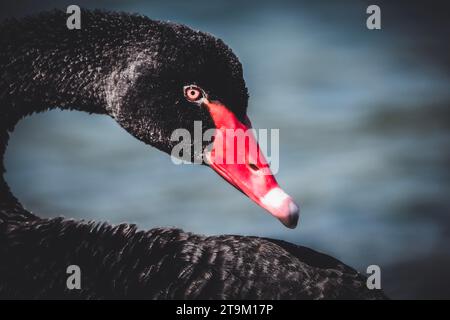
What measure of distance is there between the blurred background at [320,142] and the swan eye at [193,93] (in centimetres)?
204

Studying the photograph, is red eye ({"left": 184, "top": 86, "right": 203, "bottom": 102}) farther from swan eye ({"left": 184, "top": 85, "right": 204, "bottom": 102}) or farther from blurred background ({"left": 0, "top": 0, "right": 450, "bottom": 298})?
blurred background ({"left": 0, "top": 0, "right": 450, "bottom": 298})

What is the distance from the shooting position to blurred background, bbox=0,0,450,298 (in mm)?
4656

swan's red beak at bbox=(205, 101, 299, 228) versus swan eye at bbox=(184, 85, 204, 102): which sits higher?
swan eye at bbox=(184, 85, 204, 102)

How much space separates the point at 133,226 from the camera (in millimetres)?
2430

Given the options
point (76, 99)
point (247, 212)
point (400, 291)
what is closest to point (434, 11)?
point (247, 212)

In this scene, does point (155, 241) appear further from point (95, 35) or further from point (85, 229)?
point (95, 35)

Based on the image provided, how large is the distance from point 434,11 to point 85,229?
3.68m

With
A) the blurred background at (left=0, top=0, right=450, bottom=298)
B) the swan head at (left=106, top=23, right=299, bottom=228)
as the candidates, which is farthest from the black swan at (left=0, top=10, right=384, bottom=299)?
the blurred background at (left=0, top=0, right=450, bottom=298)

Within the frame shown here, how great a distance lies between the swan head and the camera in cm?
233

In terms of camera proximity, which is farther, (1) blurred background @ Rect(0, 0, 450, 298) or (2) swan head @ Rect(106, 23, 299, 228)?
(1) blurred background @ Rect(0, 0, 450, 298)

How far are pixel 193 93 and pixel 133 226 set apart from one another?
1.32 feet

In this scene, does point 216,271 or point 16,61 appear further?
point 16,61

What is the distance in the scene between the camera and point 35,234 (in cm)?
241

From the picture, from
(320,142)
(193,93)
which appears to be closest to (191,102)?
(193,93)
